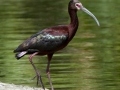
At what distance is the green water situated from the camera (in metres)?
13.0

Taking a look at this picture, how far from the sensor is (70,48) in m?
16.1

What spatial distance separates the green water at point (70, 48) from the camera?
42.7 feet

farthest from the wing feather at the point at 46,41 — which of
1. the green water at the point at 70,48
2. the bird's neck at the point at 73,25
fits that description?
the green water at the point at 70,48

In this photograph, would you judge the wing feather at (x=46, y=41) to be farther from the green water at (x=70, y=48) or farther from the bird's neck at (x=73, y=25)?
the green water at (x=70, y=48)

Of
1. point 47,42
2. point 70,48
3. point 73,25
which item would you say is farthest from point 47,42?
point 70,48

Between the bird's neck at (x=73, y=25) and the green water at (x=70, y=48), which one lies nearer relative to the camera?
the bird's neck at (x=73, y=25)

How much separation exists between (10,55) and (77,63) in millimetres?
1603

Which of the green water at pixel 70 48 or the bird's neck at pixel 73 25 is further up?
the bird's neck at pixel 73 25

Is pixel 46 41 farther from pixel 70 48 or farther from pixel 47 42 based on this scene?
pixel 70 48

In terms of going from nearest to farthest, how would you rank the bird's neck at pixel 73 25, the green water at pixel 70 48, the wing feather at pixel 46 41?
the wing feather at pixel 46 41, the bird's neck at pixel 73 25, the green water at pixel 70 48

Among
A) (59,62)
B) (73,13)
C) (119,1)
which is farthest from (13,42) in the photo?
(119,1)

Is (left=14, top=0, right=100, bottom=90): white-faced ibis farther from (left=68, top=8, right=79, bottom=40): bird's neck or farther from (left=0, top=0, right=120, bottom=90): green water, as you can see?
(left=0, top=0, right=120, bottom=90): green water

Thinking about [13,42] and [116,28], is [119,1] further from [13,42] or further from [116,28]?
[13,42]

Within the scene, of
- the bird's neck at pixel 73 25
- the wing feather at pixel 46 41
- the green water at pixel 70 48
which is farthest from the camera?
the green water at pixel 70 48
